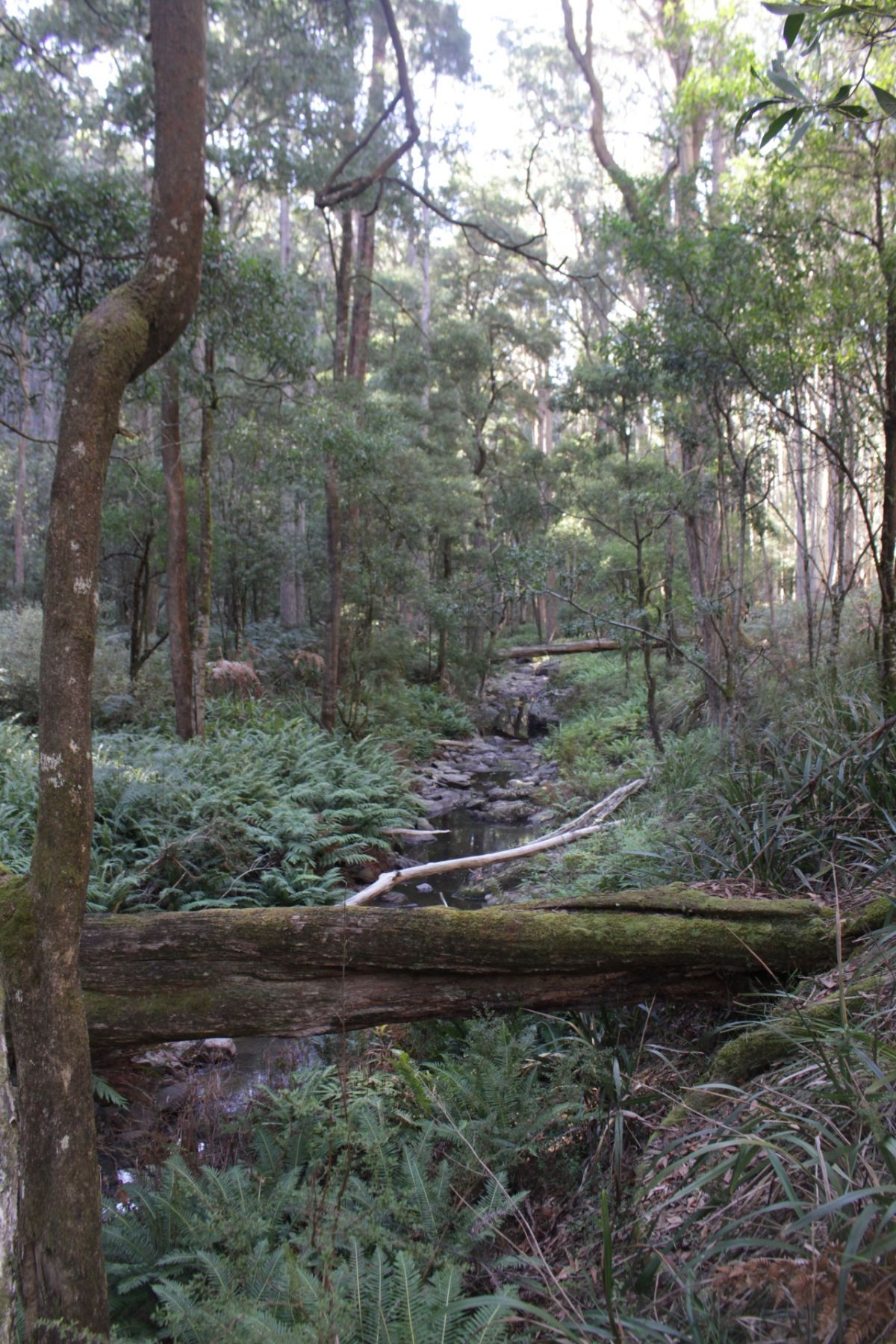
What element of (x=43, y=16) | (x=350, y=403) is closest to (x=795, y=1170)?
(x=350, y=403)

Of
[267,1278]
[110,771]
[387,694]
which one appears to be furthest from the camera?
[387,694]

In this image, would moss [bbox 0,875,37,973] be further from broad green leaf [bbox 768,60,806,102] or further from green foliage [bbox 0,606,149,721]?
green foliage [bbox 0,606,149,721]

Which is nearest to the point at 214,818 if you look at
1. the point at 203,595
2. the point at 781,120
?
the point at 203,595

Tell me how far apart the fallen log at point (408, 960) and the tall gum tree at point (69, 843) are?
0.77 metres

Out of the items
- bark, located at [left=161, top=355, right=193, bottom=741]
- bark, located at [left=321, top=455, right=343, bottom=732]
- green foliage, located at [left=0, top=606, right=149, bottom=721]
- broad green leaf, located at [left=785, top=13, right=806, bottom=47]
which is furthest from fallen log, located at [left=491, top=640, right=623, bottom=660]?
broad green leaf, located at [left=785, top=13, right=806, bottom=47]

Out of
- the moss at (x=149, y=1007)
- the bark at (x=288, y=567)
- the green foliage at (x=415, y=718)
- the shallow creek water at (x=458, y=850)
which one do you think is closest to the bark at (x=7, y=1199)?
the moss at (x=149, y=1007)

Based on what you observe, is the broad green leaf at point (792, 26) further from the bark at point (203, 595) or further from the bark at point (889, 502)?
the bark at point (203, 595)

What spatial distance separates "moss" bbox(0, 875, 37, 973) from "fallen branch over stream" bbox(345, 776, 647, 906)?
288cm

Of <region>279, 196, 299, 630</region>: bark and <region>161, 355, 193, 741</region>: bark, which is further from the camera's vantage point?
<region>279, 196, 299, 630</region>: bark

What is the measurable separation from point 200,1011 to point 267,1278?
1.00m

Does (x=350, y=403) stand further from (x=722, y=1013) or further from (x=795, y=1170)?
(x=795, y=1170)

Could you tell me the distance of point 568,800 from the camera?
32.6ft

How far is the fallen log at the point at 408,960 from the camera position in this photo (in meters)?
3.24

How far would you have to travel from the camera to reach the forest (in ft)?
7.41
